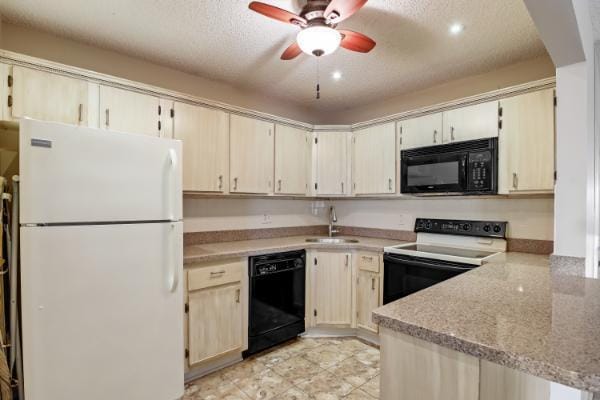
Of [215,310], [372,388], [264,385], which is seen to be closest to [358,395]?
[372,388]

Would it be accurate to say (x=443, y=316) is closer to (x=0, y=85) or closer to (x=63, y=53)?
(x=0, y=85)

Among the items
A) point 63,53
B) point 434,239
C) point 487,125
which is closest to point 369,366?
point 434,239

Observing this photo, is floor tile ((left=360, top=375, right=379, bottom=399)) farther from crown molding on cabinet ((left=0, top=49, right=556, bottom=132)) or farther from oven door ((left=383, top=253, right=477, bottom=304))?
crown molding on cabinet ((left=0, top=49, right=556, bottom=132))

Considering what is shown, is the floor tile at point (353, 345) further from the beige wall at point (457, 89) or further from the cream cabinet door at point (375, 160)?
the beige wall at point (457, 89)

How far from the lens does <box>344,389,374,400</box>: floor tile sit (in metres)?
2.01

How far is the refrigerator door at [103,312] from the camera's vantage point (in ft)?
4.68

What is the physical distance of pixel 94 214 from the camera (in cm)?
159

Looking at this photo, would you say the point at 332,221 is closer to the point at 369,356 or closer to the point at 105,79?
the point at 369,356

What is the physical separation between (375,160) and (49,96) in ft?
8.68

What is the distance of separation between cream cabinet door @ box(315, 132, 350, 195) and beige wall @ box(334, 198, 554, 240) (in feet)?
1.54

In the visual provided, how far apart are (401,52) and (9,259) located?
2759mm

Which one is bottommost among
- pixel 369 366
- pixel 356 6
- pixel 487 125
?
pixel 369 366

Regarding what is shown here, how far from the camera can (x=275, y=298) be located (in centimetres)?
265

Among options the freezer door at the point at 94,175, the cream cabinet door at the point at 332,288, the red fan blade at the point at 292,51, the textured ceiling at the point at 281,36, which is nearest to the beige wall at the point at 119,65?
the textured ceiling at the point at 281,36
